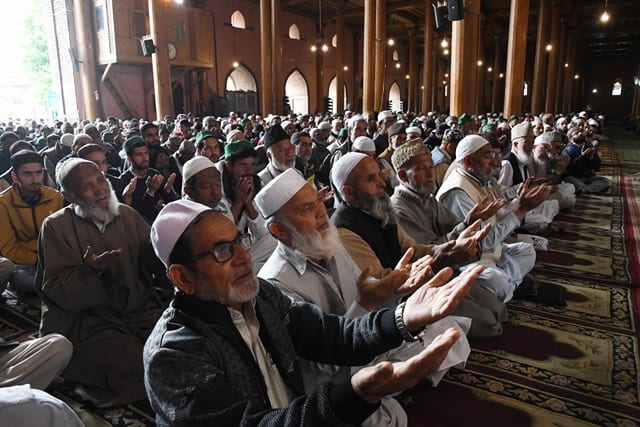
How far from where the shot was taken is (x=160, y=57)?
12.2 meters

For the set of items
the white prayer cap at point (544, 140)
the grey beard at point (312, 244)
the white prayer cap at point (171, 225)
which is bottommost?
the grey beard at point (312, 244)

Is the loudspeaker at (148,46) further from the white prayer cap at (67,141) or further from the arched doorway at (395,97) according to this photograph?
the arched doorway at (395,97)

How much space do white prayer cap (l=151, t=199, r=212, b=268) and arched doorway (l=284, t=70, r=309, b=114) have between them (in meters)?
23.1

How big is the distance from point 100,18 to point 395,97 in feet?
66.5

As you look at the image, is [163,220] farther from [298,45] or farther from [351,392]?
[298,45]

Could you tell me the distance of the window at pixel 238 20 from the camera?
795 inches

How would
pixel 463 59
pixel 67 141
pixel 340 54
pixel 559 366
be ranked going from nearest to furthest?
pixel 559 366, pixel 67 141, pixel 463 59, pixel 340 54

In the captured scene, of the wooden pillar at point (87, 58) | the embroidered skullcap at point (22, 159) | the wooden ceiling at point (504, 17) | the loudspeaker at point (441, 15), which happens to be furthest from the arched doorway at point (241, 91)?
the embroidered skullcap at point (22, 159)

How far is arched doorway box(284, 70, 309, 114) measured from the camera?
23812mm

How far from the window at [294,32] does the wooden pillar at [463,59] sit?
13.6m

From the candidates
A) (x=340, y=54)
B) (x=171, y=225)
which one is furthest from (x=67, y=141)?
(x=340, y=54)

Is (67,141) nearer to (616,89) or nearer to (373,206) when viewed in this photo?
(373,206)

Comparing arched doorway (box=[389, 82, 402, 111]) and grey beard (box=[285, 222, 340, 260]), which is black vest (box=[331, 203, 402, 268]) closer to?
grey beard (box=[285, 222, 340, 260])

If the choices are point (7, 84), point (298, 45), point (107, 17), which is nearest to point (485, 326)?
point (107, 17)
